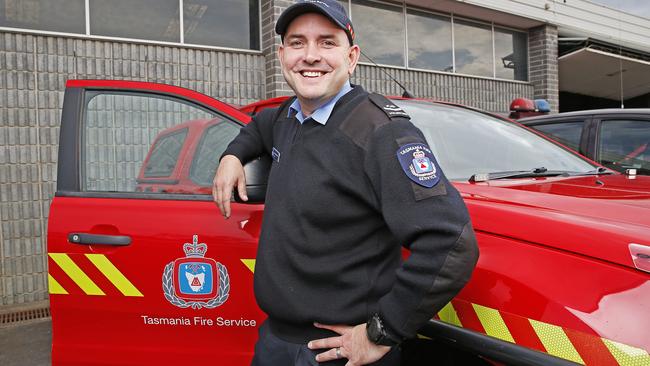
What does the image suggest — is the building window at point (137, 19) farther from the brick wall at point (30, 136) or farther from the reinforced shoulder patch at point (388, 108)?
the reinforced shoulder patch at point (388, 108)

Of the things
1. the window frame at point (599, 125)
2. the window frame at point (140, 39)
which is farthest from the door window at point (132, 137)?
the window frame at point (140, 39)

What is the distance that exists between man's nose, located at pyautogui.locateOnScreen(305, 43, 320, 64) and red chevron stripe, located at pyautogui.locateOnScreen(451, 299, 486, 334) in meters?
0.77

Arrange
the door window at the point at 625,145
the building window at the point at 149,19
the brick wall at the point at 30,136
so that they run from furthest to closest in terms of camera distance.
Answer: the building window at the point at 149,19 < the brick wall at the point at 30,136 < the door window at the point at 625,145

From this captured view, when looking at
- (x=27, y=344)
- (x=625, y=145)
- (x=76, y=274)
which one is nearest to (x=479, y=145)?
(x=76, y=274)

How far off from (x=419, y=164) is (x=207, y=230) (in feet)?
3.33

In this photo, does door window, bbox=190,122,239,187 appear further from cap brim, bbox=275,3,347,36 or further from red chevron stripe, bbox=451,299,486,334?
red chevron stripe, bbox=451,299,486,334

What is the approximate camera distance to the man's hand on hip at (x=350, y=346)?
1173mm

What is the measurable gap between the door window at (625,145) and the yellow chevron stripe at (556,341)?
2.78 metres

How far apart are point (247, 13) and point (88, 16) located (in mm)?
1820

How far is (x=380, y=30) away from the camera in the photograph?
7363 mm

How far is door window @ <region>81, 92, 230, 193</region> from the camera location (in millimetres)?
2051

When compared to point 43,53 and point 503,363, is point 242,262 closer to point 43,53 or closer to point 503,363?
point 503,363

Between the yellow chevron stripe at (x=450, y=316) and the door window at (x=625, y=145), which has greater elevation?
the door window at (x=625, y=145)

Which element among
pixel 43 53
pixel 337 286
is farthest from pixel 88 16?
pixel 337 286
